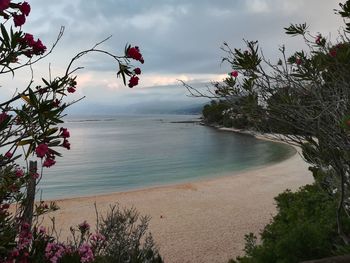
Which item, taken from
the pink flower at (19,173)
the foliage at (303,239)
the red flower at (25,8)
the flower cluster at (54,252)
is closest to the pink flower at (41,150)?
the red flower at (25,8)

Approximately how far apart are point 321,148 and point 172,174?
24409mm

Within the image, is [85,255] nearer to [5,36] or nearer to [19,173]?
[19,173]

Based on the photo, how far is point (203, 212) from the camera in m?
13.2

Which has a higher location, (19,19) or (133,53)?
(19,19)

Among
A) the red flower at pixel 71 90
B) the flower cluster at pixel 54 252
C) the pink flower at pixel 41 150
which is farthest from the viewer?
the flower cluster at pixel 54 252

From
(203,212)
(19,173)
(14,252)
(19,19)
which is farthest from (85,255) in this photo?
(203,212)

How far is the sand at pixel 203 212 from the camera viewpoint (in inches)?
362

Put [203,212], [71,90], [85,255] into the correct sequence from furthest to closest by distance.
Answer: [203,212] → [85,255] → [71,90]

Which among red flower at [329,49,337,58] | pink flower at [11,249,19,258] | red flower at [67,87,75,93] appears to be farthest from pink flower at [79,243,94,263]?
red flower at [329,49,337,58]

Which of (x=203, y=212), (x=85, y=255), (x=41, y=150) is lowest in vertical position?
(x=203, y=212)

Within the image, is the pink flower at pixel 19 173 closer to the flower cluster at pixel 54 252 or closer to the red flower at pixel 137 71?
the flower cluster at pixel 54 252

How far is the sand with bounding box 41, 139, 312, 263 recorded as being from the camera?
9188 millimetres

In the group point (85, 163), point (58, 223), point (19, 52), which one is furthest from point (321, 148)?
point (85, 163)

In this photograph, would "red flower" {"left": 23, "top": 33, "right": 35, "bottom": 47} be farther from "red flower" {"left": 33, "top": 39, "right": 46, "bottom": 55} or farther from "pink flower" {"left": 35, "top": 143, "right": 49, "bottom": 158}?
"pink flower" {"left": 35, "top": 143, "right": 49, "bottom": 158}
